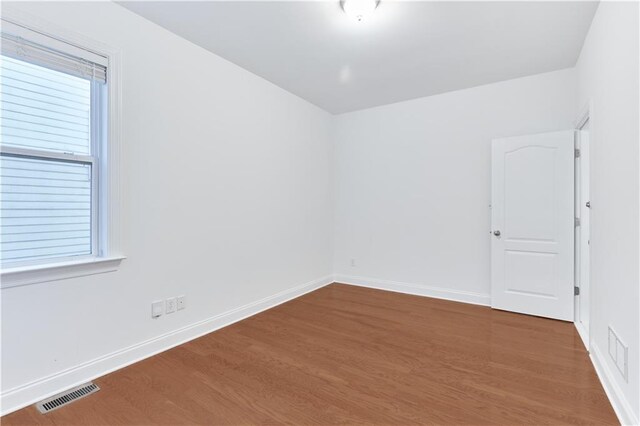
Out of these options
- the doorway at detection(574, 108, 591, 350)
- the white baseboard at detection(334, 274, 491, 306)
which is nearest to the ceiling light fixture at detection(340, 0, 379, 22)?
the doorway at detection(574, 108, 591, 350)

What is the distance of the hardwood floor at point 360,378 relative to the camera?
1.82m

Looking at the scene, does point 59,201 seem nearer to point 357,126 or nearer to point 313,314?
point 313,314

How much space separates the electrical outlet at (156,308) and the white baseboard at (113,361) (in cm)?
19

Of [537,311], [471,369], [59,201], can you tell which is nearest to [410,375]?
[471,369]

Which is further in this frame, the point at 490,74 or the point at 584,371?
the point at 490,74

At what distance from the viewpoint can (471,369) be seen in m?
2.33

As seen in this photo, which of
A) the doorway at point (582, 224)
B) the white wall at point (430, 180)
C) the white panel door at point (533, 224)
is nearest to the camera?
the doorway at point (582, 224)

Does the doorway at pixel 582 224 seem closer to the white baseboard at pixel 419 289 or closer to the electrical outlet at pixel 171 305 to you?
the white baseboard at pixel 419 289

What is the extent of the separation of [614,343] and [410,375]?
1.27 meters

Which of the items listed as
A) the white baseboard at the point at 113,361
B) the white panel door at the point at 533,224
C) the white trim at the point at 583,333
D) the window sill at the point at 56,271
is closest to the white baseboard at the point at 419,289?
the white panel door at the point at 533,224

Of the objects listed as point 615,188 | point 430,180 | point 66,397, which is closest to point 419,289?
point 430,180

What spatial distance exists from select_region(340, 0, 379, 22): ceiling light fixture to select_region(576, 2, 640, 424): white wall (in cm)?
147

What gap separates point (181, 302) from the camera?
2.79 meters

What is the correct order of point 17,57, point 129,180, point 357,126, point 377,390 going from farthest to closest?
point 357,126
point 129,180
point 377,390
point 17,57
